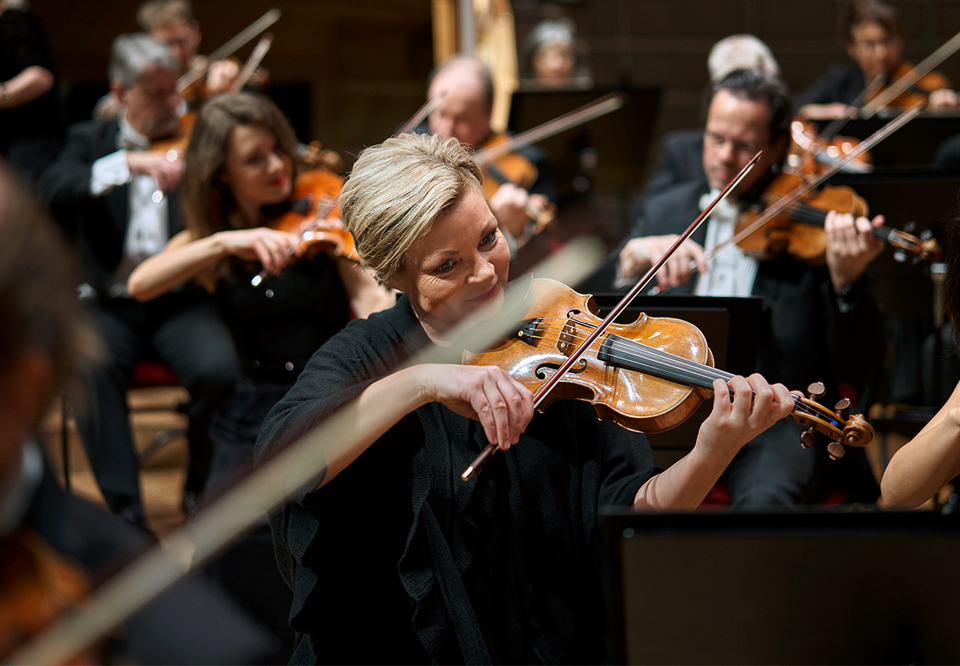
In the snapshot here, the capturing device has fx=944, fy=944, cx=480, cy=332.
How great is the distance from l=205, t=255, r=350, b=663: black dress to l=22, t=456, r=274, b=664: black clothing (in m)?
1.41

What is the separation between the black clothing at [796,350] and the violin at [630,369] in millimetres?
708

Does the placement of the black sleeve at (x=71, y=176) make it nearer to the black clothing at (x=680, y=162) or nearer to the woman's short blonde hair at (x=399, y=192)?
the black clothing at (x=680, y=162)

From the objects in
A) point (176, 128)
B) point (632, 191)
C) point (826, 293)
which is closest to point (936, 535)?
point (826, 293)

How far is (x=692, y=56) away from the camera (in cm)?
530

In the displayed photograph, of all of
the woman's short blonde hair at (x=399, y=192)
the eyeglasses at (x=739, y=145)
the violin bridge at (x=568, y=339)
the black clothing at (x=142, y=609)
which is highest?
the woman's short blonde hair at (x=399, y=192)

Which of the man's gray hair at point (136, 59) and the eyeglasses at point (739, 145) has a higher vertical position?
the man's gray hair at point (136, 59)

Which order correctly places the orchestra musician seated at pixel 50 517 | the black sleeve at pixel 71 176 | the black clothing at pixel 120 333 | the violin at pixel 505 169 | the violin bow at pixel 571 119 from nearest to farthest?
the orchestra musician seated at pixel 50 517
the black clothing at pixel 120 333
the black sleeve at pixel 71 176
the violin at pixel 505 169
the violin bow at pixel 571 119

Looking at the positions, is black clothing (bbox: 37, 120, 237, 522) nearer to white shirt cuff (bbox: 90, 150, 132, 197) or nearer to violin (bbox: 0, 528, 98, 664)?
white shirt cuff (bbox: 90, 150, 132, 197)

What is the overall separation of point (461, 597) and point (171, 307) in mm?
1825

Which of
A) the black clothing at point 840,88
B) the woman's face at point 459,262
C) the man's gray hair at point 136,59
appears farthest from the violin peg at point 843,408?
the black clothing at point 840,88

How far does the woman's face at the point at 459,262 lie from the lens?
113 centimetres

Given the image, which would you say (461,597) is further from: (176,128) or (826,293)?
(176,128)

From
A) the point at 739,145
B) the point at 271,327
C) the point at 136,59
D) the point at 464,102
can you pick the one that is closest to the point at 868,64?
the point at 464,102

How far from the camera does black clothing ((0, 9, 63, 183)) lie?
327cm
